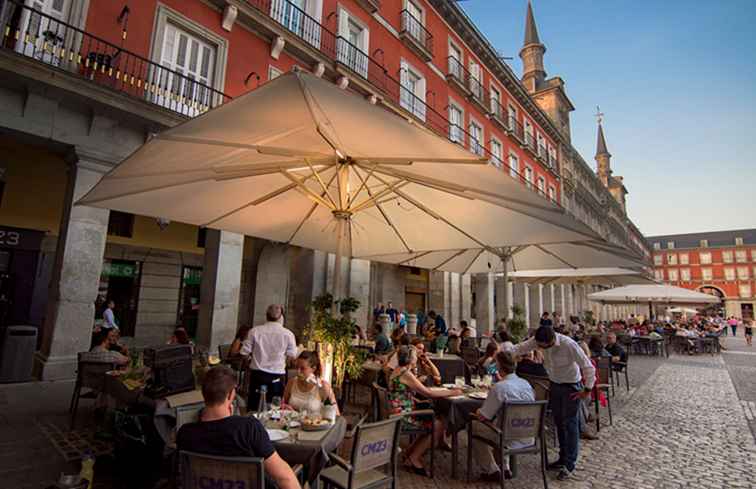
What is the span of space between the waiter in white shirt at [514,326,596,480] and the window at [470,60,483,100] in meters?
18.0

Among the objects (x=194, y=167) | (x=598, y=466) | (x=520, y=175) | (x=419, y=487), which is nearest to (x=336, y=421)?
(x=419, y=487)

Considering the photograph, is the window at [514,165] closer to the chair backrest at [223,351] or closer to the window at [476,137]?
the window at [476,137]

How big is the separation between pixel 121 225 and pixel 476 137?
655 inches

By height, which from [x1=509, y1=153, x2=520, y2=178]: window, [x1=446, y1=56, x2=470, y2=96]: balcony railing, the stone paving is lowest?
the stone paving

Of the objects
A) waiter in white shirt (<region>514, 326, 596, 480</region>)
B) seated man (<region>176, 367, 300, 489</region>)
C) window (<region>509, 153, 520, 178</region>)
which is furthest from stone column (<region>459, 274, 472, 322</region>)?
seated man (<region>176, 367, 300, 489</region>)

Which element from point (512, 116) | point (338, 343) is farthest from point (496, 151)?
point (338, 343)

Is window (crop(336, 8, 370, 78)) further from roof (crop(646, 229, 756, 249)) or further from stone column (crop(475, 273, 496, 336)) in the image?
roof (crop(646, 229, 756, 249))

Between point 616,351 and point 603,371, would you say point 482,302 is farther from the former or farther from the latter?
point 603,371

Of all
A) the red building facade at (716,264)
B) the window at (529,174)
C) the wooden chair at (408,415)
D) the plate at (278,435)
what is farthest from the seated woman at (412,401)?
the red building facade at (716,264)

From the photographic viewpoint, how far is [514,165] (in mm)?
24125

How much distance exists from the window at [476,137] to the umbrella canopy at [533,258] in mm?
10813

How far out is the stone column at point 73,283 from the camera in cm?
702

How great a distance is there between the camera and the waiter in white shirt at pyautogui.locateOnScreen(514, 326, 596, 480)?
4.38 m

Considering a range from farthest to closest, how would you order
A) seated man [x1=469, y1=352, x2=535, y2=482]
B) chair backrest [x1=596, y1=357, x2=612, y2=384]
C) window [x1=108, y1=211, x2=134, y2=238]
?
window [x1=108, y1=211, x2=134, y2=238], chair backrest [x1=596, y1=357, x2=612, y2=384], seated man [x1=469, y1=352, x2=535, y2=482]
